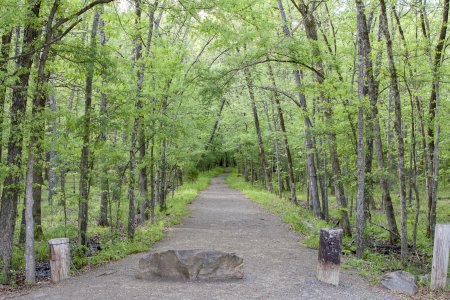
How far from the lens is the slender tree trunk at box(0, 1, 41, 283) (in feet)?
24.1

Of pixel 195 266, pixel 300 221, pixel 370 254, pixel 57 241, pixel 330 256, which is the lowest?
pixel 370 254

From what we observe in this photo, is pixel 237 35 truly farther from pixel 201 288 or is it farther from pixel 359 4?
pixel 201 288

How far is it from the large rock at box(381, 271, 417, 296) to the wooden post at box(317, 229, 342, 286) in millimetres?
968

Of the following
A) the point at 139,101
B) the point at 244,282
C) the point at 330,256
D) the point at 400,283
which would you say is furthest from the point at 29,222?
the point at 400,283

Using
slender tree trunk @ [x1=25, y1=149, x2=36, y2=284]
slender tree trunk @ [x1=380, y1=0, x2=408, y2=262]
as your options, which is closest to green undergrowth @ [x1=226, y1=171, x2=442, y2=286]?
slender tree trunk @ [x1=380, y1=0, x2=408, y2=262]

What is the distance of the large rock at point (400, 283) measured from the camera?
678 centimetres

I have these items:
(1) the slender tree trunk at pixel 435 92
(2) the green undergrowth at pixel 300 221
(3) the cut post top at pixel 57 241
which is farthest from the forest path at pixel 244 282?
(1) the slender tree trunk at pixel 435 92

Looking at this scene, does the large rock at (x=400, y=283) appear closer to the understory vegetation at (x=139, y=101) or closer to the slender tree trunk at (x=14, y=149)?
the understory vegetation at (x=139, y=101)

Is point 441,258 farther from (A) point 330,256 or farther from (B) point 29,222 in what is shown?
(B) point 29,222

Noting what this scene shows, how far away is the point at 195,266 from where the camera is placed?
276 inches

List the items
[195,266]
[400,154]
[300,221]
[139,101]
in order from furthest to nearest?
[300,221] < [139,101] < [400,154] < [195,266]

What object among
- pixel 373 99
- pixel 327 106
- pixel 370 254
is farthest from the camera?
pixel 327 106

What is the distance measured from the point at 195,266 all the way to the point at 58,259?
2.61 metres

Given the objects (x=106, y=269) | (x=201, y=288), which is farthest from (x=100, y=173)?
(x=201, y=288)
